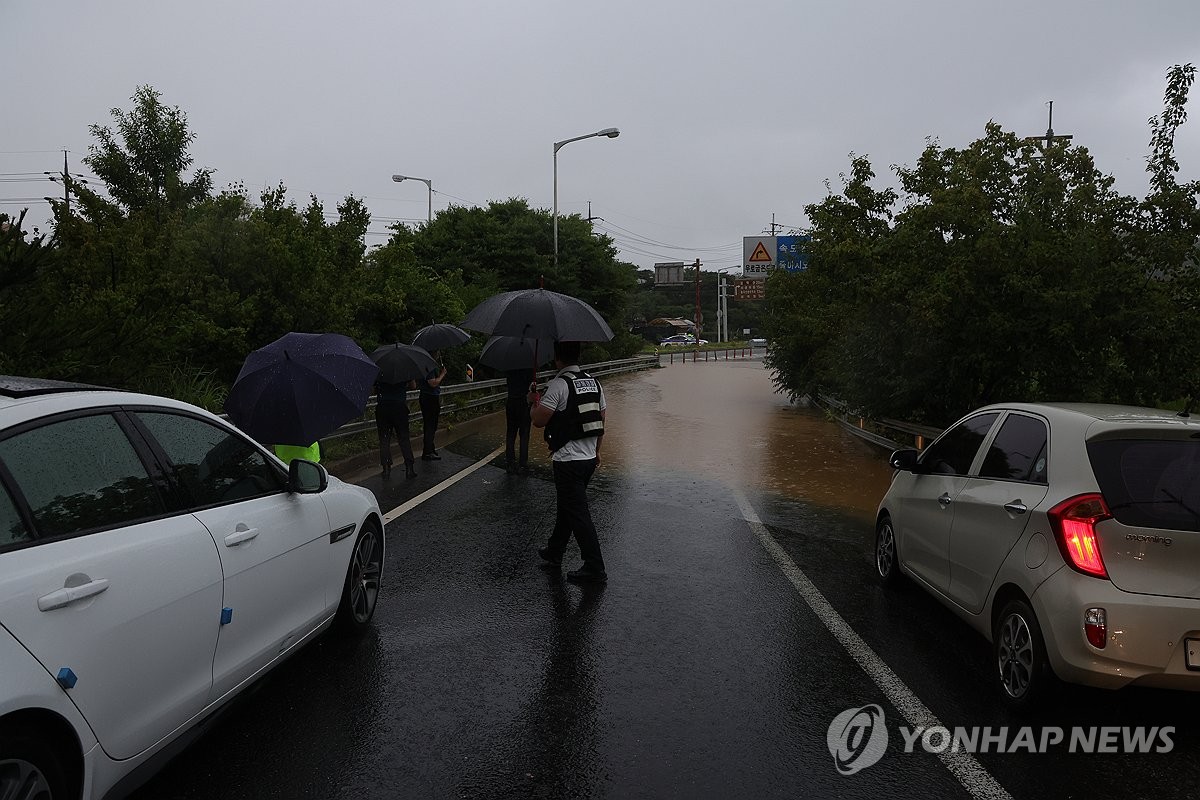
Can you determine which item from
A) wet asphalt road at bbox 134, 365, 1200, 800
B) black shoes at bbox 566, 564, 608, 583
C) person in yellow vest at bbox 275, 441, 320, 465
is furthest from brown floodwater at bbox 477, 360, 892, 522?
person in yellow vest at bbox 275, 441, 320, 465

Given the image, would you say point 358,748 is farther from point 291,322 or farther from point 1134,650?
point 291,322

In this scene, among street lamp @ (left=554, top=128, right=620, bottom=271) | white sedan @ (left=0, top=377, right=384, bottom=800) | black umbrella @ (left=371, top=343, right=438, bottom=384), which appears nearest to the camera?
white sedan @ (left=0, top=377, right=384, bottom=800)

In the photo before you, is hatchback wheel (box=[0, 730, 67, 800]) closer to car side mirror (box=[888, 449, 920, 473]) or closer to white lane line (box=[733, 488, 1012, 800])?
white lane line (box=[733, 488, 1012, 800])

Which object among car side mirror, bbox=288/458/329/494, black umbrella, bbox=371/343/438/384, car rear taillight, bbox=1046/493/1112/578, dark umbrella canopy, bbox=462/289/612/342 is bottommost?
car rear taillight, bbox=1046/493/1112/578

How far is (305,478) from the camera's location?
4.61m

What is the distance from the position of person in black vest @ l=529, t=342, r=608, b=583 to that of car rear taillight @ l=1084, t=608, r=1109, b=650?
3.43 m

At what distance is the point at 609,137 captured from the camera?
35188 millimetres

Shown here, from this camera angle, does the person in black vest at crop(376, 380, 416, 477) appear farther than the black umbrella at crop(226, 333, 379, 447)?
Yes

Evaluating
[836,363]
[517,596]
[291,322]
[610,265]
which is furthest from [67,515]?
[610,265]

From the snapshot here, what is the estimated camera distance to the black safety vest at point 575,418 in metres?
6.74

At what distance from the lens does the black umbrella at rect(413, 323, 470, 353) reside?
1309cm

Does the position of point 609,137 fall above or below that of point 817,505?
above

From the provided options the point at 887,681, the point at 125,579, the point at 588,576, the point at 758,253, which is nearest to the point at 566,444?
the point at 588,576

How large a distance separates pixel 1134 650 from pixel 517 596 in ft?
12.4
